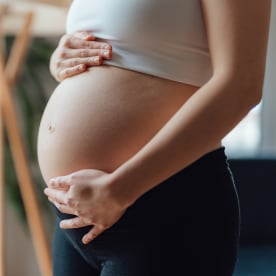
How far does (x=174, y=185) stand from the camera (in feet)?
2.38

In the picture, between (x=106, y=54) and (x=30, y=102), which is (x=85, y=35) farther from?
(x=30, y=102)

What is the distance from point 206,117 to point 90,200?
0.54 feet

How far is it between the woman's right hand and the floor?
3.17ft

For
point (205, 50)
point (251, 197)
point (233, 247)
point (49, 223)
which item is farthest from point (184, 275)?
point (49, 223)

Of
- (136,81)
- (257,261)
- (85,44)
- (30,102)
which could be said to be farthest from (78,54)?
(30,102)

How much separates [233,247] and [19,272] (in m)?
1.61

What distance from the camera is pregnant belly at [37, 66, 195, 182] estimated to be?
736mm

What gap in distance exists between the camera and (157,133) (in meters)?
0.72

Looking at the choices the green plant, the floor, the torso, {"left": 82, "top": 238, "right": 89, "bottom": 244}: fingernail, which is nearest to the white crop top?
the torso

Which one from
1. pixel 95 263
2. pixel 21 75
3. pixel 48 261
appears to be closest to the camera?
pixel 95 263

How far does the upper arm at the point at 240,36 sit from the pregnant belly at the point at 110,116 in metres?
0.08

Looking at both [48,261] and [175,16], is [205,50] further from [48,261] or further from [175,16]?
[48,261]

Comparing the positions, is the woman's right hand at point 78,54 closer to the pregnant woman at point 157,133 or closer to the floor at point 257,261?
the pregnant woman at point 157,133

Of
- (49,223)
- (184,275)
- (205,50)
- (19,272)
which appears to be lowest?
(19,272)
